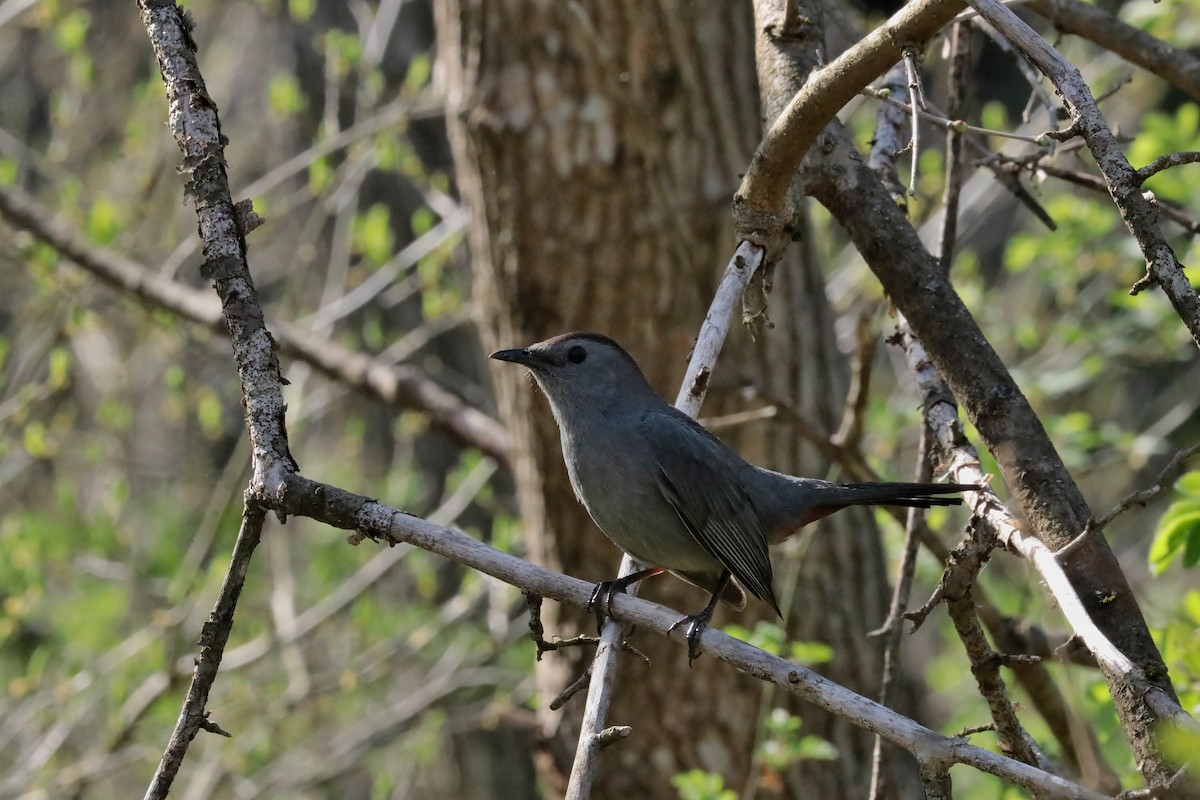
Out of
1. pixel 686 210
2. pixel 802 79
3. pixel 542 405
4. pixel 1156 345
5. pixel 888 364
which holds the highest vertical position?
pixel 888 364

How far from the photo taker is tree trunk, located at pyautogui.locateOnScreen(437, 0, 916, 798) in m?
4.66

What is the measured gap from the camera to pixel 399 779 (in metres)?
7.79

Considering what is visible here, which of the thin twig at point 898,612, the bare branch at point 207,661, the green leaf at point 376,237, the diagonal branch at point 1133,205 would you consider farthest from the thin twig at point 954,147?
the green leaf at point 376,237

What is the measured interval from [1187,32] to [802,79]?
3.61m

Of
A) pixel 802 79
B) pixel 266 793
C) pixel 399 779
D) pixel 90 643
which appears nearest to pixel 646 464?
pixel 802 79

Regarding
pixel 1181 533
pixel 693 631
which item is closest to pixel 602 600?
pixel 693 631

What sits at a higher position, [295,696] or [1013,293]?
[1013,293]

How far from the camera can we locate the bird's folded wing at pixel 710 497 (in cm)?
340

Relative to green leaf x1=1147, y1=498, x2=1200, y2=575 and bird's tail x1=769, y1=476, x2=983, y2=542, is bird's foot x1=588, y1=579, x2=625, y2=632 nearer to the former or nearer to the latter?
bird's tail x1=769, y1=476, x2=983, y2=542

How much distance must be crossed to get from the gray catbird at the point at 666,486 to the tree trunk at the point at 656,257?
3.20 feet

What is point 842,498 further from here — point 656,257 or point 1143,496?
point 656,257

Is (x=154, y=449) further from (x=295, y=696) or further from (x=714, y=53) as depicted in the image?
(x=714, y=53)

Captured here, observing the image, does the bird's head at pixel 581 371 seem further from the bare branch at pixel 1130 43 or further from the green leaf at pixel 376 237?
the green leaf at pixel 376 237

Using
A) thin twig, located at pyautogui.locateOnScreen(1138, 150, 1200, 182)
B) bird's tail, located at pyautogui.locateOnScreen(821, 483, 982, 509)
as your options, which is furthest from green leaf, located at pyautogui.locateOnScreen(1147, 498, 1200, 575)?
thin twig, located at pyautogui.locateOnScreen(1138, 150, 1200, 182)
